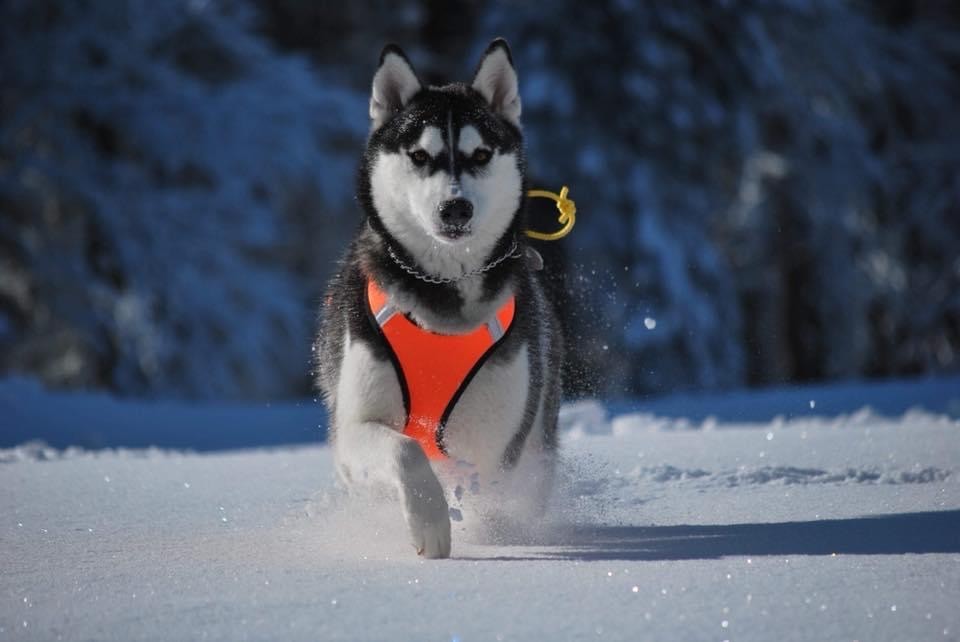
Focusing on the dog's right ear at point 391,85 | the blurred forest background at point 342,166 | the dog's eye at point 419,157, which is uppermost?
the dog's right ear at point 391,85

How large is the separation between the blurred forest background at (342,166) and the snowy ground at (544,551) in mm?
5678

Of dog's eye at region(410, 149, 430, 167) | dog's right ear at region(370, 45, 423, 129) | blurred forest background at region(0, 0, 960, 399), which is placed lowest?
blurred forest background at region(0, 0, 960, 399)

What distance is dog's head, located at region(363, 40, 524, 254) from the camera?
10.9 ft

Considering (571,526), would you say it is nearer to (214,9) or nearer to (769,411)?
(769,411)

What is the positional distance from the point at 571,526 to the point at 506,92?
4.48ft

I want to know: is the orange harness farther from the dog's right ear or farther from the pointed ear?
the pointed ear

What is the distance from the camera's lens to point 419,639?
86.8 inches

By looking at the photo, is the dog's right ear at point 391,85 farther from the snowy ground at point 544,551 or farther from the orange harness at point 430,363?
the snowy ground at point 544,551

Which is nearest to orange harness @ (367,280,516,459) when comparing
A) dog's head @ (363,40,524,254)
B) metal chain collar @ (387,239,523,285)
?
metal chain collar @ (387,239,523,285)

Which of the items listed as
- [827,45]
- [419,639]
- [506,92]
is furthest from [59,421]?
[827,45]

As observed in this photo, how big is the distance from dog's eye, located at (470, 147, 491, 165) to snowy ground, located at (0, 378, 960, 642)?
3.37 feet

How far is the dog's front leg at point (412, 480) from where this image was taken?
9.52 ft

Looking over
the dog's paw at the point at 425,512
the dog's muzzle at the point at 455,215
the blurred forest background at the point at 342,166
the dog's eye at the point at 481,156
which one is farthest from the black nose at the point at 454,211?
the blurred forest background at the point at 342,166

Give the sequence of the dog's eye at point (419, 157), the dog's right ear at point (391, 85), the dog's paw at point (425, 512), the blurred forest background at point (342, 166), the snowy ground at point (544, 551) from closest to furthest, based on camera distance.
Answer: the snowy ground at point (544, 551)
the dog's paw at point (425, 512)
the dog's eye at point (419, 157)
the dog's right ear at point (391, 85)
the blurred forest background at point (342, 166)
